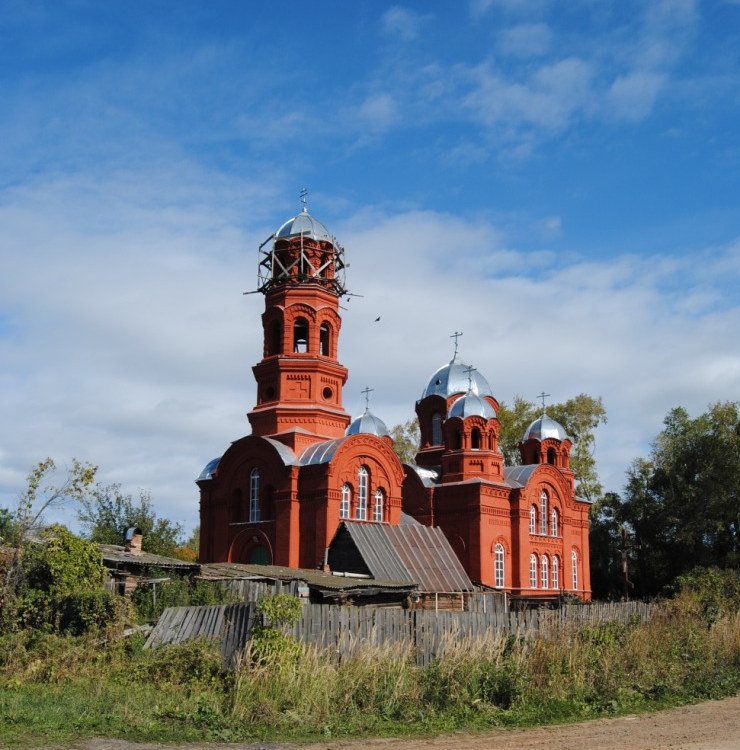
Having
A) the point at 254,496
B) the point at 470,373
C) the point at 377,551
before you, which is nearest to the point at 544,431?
the point at 470,373

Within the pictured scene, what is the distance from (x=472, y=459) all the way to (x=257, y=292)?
34.3ft

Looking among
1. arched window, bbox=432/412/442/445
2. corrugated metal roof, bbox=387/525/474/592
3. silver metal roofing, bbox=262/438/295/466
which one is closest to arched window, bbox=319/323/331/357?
silver metal roofing, bbox=262/438/295/466

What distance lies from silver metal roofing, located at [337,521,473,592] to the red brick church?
1.72 meters

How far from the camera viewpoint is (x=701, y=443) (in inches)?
1706

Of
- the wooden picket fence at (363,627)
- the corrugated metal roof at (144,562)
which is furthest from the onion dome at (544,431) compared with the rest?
the wooden picket fence at (363,627)

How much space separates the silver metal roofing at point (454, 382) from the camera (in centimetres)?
3922

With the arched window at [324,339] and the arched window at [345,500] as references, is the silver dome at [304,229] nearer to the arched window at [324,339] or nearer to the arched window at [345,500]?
the arched window at [324,339]

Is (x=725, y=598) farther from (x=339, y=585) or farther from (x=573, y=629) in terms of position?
(x=339, y=585)

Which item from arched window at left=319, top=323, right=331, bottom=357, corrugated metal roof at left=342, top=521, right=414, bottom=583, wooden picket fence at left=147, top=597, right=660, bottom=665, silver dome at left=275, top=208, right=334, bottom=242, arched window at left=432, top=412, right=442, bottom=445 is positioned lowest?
wooden picket fence at left=147, top=597, right=660, bottom=665

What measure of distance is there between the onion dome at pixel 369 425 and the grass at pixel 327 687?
22027 mm

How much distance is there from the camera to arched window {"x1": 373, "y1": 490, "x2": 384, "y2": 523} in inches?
1174

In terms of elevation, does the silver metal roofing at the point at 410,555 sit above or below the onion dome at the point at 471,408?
below

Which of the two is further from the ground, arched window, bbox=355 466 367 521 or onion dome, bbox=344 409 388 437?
onion dome, bbox=344 409 388 437

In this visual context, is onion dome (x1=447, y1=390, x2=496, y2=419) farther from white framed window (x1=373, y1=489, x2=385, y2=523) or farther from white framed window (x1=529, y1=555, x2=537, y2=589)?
white framed window (x1=373, y1=489, x2=385, y2=523)
